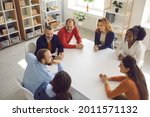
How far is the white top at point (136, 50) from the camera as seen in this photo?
2242mm

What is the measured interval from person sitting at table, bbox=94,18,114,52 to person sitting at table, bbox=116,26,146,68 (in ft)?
0.83

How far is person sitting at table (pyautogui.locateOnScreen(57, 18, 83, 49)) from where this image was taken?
99.7 inches

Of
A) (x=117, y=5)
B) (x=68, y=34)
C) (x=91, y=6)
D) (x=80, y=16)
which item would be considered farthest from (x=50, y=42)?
(x=91, y=6)

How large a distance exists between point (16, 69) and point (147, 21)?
307 cm

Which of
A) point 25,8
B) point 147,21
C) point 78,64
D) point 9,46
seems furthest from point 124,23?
point 9,46

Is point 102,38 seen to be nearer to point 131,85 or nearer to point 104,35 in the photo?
point 104,35

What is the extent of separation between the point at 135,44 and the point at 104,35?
55 cm

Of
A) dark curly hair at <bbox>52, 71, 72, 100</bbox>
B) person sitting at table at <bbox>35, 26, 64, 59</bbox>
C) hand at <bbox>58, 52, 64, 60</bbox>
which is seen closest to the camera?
dark curly hair at <bbox>52, 71, 72, 100</bbox>

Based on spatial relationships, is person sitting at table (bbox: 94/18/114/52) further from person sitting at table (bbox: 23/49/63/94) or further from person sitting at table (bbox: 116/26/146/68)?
person sitting at table (bbox: 23/49/63/94)

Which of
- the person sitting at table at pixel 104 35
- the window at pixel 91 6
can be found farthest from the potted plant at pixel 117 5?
the person sitting at table at pixel 104 35

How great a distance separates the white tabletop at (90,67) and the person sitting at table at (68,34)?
Answer: 3.6 inches

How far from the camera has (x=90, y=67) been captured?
2.05 meters

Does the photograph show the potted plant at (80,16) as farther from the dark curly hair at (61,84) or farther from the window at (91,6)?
the dark curly hair at (61,84)

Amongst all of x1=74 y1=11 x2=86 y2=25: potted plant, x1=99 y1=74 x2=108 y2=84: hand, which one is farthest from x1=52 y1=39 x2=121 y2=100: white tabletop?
x1=74 y1=11 x2=86 y2=25: potted plant
